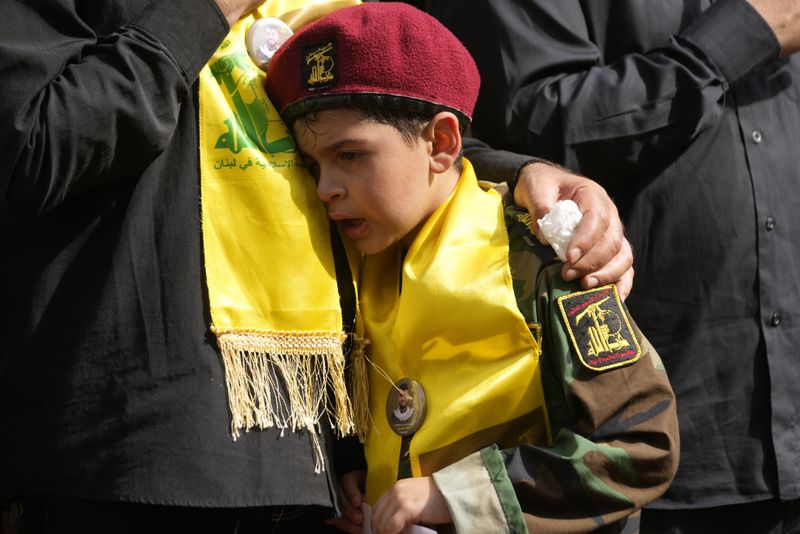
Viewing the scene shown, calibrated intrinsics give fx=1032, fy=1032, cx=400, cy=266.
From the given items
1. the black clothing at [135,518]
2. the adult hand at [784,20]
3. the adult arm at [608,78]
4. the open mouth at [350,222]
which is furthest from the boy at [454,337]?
the adult hand at [784,20]

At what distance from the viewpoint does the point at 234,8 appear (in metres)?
1.95

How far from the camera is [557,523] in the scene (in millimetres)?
1899

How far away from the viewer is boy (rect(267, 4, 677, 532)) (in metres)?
1.91

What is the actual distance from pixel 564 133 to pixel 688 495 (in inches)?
36.8

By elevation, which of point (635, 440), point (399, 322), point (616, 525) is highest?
point (399, 322)

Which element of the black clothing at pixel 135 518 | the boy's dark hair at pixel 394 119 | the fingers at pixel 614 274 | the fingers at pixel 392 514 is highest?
the boy's dark hair at pixel 394 119

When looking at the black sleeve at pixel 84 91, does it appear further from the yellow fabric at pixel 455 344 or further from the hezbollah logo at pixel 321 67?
the yellow fabric at pixel 455 344

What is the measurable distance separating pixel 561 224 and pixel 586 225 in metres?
0.05

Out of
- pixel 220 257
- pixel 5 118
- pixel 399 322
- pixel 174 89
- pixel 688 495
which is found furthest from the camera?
pixel 688 495

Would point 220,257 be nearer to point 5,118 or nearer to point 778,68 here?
point 5,118

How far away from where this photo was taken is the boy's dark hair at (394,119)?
2057 millimetres

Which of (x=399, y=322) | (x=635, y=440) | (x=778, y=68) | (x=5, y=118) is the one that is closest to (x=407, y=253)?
(x=399, y=322)

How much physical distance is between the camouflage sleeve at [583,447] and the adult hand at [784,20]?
40.0 inches

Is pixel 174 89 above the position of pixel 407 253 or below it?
above
